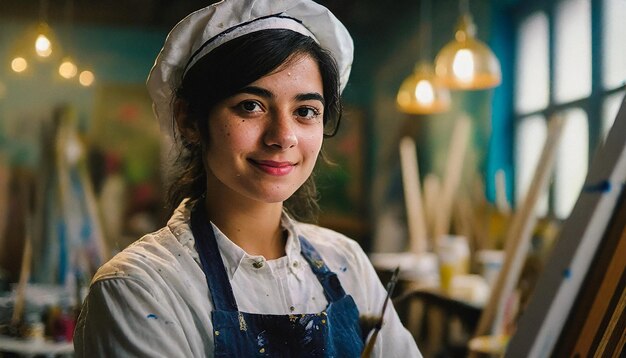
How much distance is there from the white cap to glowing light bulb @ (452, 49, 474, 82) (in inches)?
87.9

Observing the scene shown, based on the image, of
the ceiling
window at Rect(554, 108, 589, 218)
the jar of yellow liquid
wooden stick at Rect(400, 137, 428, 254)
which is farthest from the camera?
wooden stick at Rect(400, 137, 428, 254)

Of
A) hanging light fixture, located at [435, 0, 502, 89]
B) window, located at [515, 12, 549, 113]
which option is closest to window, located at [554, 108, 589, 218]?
window, located at [515, 12, 549, 113]

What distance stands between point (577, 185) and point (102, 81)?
3034mm

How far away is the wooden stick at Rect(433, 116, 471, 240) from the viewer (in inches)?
206

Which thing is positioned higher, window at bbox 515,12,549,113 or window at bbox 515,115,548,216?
window at bbox 515,12,549,113

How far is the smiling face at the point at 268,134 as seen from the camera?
105 centimetres

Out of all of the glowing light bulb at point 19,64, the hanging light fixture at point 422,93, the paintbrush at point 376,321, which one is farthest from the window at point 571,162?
the paintbrush at point 376,321

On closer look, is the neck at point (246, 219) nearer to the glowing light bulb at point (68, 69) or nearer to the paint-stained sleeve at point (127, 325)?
the paint-stained sleeve at point (127, 325)

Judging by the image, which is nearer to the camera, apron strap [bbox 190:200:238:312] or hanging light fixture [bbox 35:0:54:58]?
apron strap [bbox 190:200:238:312]

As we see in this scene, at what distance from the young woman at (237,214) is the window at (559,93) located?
2158mm

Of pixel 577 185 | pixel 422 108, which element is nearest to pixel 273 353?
pixel 422 108

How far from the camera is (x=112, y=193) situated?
481cm

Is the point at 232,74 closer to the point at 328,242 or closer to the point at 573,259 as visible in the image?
the point at 328,242

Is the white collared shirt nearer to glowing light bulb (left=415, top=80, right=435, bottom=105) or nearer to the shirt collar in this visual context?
the shirt collar
